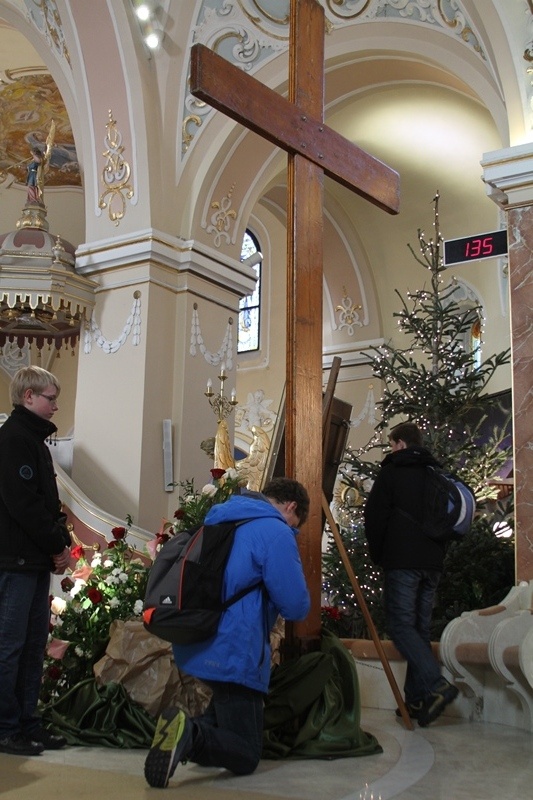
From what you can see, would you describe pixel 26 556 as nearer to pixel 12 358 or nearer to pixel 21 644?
pixel 21 644

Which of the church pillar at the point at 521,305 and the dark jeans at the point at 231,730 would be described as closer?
the dark jeans at the point at 231,730

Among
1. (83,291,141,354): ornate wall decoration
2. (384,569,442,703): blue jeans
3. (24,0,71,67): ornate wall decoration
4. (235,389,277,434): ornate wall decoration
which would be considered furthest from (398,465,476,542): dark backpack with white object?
(235,389,277,434): ornate wall decoration

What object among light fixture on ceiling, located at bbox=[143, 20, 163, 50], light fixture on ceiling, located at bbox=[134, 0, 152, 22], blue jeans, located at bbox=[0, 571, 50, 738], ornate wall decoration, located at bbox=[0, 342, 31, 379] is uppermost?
light fixture on ceiling, located at bbox=[134, 0, 152, 22]

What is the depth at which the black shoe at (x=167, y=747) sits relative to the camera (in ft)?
10.7

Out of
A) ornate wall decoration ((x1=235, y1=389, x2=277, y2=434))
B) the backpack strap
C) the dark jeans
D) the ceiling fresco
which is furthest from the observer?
ornate wall decoration ((x1=235, y1=389, x2=277, y2=434))

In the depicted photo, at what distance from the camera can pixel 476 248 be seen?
736 centimetres

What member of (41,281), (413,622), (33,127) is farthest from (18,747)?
(33,127)

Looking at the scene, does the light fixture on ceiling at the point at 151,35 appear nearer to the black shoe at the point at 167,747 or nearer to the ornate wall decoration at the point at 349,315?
the ornate wall decoration at the point at 349,315

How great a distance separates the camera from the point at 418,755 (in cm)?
405

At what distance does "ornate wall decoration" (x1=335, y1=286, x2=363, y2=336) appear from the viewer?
15.6 meters

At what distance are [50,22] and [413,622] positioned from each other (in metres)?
9.06

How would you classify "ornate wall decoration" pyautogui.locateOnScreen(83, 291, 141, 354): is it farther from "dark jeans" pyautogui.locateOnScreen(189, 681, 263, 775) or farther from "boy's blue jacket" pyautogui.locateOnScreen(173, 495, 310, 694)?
"dark jeans" pyautogui.locateOnScreen(189, 681, 263, 775)

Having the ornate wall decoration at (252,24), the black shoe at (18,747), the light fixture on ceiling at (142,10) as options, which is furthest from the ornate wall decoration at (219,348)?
the black shoe at (18,747)

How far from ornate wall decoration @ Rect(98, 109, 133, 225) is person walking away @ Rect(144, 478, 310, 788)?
7.93 metres
